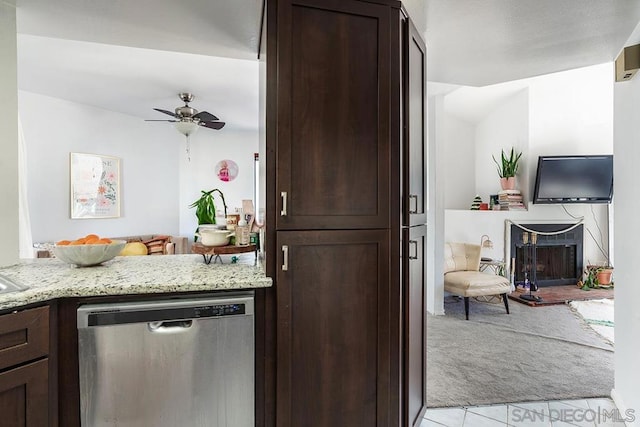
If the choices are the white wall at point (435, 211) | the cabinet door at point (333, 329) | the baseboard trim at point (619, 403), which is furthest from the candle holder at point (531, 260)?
the cabinet door at point (333, 329)

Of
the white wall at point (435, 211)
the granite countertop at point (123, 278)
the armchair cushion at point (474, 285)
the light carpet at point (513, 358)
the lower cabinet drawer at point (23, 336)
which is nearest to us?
the lower cabinet drawer at point (23, 336)

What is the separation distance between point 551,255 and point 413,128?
4956mm

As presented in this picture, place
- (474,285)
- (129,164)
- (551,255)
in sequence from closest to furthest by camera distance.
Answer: (474,285)
(129,164)
(551,255)

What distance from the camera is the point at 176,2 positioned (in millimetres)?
1649

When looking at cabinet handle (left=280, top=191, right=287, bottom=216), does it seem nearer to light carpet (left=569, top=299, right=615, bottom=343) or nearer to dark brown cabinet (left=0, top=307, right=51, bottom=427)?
dark brown cabinet (left=0, top=307, right=51, bottom=427)

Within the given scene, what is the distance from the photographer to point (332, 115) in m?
1.45

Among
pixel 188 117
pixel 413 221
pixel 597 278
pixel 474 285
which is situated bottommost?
pixel 597 278

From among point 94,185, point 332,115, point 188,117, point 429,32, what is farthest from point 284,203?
point 94,185

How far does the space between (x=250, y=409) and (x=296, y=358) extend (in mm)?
275

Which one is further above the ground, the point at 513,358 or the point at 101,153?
the point at 101,153

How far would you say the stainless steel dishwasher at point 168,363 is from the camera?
4.26ft

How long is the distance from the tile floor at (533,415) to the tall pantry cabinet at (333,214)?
71cm

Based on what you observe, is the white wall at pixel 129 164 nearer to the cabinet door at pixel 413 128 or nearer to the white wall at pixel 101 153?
the white wall at pixel 101 153

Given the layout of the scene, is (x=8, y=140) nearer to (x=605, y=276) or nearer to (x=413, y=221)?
(x=413, y=221)
